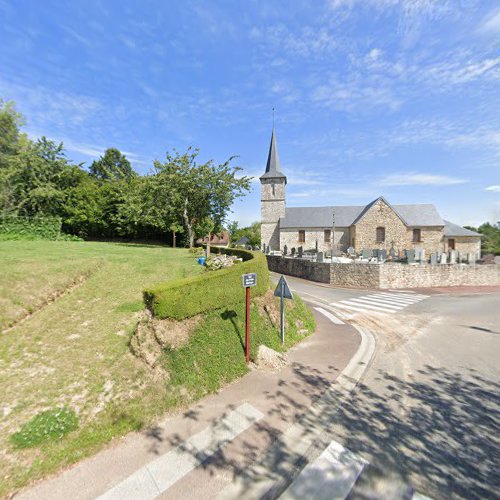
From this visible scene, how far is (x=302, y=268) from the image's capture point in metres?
23.2

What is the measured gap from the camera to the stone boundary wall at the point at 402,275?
60.5 ft

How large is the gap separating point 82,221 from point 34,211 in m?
4.60

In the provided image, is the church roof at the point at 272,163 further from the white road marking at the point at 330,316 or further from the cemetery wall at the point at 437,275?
the white road marking at the point at 330,316

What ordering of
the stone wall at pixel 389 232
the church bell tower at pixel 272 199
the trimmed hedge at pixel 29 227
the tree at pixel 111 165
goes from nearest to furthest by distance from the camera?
1. the trimmed hedge at pixel 29 227
2. the stone wall at pixel 389 232
3. the church bell tower at pixel 272 199
4. the tree at pixel 111 165

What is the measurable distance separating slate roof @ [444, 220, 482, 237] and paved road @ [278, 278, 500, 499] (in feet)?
107

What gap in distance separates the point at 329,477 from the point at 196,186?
21339mm

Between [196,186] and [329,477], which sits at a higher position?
[196,186]

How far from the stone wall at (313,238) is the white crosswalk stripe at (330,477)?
35692mm

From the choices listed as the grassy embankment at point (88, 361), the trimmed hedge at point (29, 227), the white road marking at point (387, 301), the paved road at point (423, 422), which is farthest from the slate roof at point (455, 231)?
the trimmed hedge at point (29, 227)

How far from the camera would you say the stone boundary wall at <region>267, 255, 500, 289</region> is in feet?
60.5

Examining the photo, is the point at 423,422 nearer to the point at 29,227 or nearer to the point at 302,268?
the point at 302,268

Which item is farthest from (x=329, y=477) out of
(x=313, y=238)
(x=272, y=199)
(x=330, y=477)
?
(x=272, y=199)

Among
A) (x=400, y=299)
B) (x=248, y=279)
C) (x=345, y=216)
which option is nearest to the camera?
(x=248, y=279)

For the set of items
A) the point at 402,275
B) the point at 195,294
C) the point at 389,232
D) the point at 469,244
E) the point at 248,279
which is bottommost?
the point at 402,275
